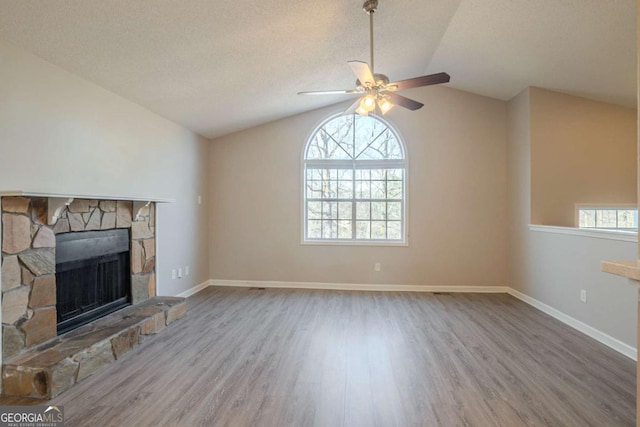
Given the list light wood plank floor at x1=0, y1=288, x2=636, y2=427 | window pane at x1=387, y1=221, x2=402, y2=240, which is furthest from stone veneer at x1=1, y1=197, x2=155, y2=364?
window pane at x1=387, y1=221, x2=402, y2=240

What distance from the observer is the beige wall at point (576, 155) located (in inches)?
161

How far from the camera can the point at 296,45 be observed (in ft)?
9.89

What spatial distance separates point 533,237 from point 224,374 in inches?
160

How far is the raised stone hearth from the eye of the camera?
81.3 inches

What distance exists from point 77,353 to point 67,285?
2.42 feet

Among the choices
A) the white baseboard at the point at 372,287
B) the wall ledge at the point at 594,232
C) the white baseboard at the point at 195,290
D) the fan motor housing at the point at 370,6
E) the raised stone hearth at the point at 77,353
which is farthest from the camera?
the white baseboard at the point at 195,290

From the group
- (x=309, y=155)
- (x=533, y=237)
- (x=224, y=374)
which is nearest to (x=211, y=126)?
(x=309, y=155)

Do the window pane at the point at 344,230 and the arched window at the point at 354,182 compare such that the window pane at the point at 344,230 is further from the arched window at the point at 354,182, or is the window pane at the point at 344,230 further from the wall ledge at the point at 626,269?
the wall ledge at the point at 626,269

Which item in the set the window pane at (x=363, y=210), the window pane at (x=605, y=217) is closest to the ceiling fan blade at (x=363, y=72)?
the window pane at (x=363, y=210)

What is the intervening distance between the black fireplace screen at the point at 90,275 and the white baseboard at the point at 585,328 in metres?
4.62

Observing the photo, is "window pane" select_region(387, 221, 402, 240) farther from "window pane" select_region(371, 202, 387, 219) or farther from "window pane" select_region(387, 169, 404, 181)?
"window pane" select_region(387, 169, 404, 181)

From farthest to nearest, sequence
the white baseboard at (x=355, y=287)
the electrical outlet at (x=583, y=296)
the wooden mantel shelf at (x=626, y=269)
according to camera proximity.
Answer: the white baseboard at (x=355, y=287)
the electrical outlet at (x=583, y=296)
the wooden mantel shelf at (x=626, y=269)

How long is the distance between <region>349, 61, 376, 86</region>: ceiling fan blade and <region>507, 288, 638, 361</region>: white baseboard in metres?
2.94

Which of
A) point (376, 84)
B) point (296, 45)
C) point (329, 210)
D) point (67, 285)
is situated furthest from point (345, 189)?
point (67, 285)
